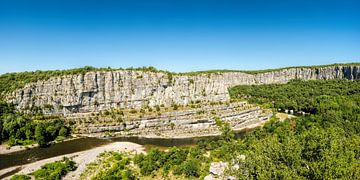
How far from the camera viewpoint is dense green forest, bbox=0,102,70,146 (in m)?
55.2

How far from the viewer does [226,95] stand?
95.7 metres

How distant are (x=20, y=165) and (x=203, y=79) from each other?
7466cm

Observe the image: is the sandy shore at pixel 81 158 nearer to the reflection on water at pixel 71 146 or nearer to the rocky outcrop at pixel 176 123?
the reflection on water at pixel 71 146

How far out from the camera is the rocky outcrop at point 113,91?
7531 cm

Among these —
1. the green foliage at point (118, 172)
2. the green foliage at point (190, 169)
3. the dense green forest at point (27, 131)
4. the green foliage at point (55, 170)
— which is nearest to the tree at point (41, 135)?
the dense green forest at point (27, 131)

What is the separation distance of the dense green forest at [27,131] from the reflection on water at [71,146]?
3.52 meters

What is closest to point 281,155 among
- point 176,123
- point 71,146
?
point 71,146

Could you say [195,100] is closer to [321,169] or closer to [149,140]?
[149,140]

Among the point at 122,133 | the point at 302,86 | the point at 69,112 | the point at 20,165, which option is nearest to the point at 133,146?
the point at 122,133

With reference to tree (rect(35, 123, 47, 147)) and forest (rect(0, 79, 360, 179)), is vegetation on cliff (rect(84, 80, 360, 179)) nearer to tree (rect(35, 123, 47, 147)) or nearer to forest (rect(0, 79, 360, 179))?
forest (rect(0, 79, 360, 179))

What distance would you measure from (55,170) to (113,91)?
5118 cm

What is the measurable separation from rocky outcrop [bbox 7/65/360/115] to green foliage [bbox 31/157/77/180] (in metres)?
40.0

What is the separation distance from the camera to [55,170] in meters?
35.9

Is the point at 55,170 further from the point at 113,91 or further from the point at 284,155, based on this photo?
the point at 113,91
